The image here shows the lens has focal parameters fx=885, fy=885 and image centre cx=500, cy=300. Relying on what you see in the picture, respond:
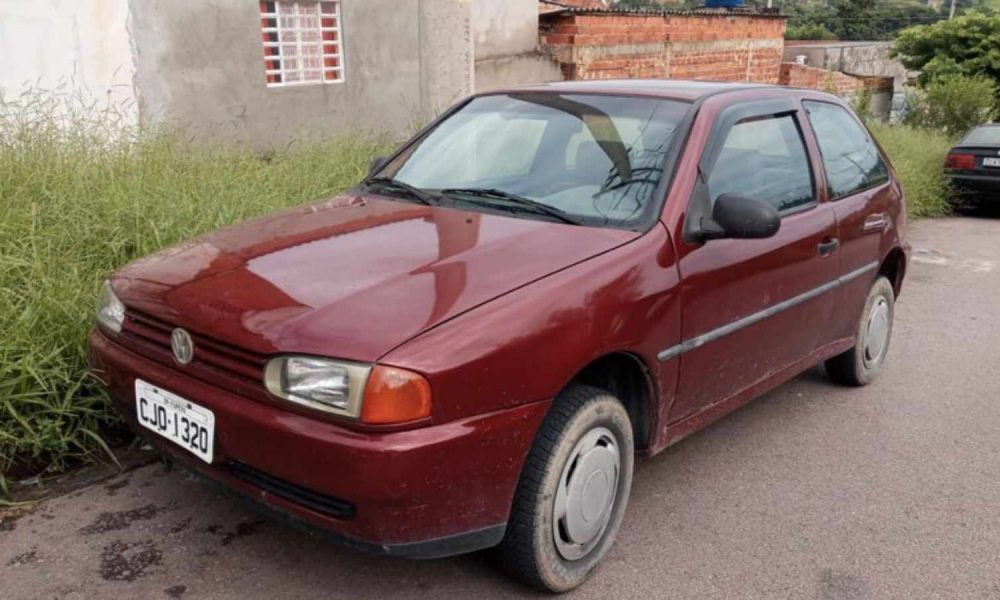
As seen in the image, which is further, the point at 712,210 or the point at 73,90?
the point at 73,90

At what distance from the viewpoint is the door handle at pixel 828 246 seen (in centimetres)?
411

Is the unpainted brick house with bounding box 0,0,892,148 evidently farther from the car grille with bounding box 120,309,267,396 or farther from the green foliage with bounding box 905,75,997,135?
the car grille with bounding box 120,309,267,396

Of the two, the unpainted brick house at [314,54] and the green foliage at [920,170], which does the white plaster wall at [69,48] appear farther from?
the green foliage at [920,170]

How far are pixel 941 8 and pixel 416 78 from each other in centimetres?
5324

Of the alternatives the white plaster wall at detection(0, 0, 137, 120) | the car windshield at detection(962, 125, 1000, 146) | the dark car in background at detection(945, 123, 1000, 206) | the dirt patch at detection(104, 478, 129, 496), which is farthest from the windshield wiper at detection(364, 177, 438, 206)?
the car windshield at detection(962, 125, 1000, 146)

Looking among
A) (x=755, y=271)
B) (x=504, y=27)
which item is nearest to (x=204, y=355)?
(x=755, y=271)

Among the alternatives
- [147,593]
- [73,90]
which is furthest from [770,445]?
[73,90]

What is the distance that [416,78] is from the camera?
10961 millimetres

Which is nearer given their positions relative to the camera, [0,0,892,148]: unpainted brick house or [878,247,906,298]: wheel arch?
[878,247,906,298]: wheel arch

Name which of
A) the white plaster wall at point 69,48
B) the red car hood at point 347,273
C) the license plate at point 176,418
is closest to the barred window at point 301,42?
the white plaster wall at point 69,48

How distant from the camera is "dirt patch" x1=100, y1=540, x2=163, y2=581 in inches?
116

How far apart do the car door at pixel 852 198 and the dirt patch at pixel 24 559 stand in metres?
3.61

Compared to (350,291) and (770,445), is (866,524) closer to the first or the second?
(770,445)

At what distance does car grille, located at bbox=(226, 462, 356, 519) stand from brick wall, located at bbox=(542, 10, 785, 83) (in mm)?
8649
